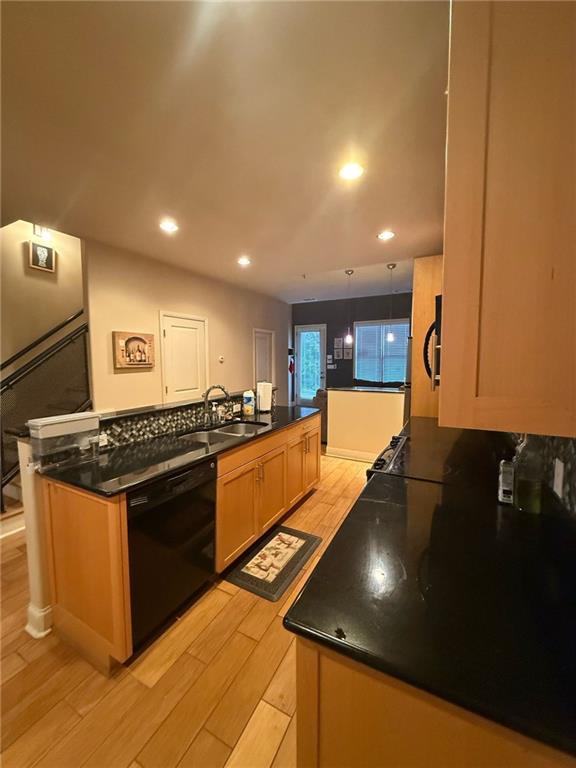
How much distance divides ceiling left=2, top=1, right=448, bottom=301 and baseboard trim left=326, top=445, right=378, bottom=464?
3018 mm

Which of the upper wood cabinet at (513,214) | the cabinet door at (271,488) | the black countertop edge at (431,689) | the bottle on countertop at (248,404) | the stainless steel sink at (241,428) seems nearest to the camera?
the black countertop edge at (431,689)

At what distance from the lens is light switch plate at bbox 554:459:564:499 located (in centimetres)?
117

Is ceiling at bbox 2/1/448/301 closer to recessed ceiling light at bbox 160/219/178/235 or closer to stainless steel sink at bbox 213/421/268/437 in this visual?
recessed ceiling light at bbox 160/219/178/235

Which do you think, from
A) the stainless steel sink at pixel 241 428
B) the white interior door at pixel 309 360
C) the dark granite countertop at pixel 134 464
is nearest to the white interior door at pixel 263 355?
the white interior door at pixel 309 360

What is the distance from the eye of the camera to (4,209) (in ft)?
7.54

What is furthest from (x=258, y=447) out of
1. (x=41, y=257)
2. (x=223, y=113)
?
(x=41, y=257)

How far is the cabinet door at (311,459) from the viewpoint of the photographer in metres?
3.17

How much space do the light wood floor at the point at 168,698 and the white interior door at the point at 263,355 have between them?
431cm

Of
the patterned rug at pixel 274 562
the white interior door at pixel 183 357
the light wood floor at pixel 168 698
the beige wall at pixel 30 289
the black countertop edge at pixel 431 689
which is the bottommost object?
the light wood floor at pixel 168 698

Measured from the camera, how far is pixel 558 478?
120 centimetres

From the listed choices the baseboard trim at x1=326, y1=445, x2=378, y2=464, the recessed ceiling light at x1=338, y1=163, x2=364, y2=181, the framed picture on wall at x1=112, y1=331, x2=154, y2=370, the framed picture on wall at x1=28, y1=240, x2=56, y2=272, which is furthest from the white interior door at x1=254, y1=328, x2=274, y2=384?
the recessed ceiling light at x1=338, y1=163, x2=364, y2=181

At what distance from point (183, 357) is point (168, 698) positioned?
11.3 feet

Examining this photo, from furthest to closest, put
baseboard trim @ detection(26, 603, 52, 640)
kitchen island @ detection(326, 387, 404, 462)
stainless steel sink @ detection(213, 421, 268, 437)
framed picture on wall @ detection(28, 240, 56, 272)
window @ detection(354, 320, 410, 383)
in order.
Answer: window @ detection(354, 320, 410, 383) < kitchen island @ detection(326, 387, 404, 462) < framed picture on wall @ detection(28, 240, 56, 272) < stainless steel sink @ detection(213, 421, 268, 437) < baseboard trim @ detection(26, 603, 52, 640)

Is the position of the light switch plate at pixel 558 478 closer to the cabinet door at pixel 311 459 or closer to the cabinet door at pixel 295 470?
the cabinet door at pixel 295 470
